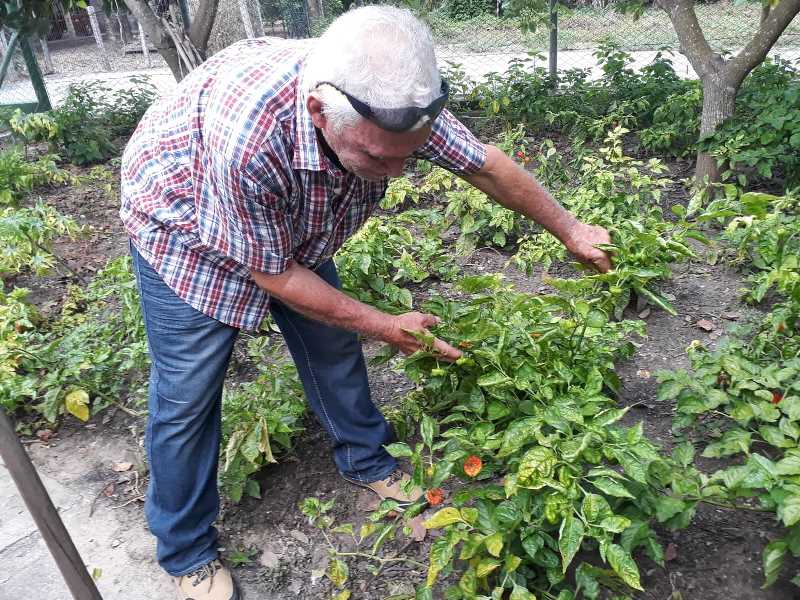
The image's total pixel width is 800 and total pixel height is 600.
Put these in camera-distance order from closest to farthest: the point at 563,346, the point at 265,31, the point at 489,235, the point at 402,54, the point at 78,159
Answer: the point at 402,54, the point at 563,346, the point at 489,235, the point at 78,159, the point at 265,31

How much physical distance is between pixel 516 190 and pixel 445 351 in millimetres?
561

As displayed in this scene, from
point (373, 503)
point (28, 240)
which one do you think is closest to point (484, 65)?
point (28, 240)

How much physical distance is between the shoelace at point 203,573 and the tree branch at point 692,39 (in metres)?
3.80

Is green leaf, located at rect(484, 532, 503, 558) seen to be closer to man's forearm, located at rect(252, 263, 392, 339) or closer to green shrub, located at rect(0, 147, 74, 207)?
man's forearm, located at rect(252, 263, 392, 339)

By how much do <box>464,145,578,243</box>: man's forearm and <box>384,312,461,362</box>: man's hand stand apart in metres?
0.47

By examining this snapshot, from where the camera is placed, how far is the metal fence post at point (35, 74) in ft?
24.0

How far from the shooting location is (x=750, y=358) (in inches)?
93.6

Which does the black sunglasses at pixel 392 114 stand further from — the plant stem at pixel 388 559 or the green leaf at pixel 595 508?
the plant stem at pixel 388 559

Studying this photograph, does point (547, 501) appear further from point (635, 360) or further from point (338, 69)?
point (635, 360)

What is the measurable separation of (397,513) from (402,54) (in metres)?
1.63

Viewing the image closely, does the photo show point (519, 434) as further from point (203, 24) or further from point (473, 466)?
point (203, 24)

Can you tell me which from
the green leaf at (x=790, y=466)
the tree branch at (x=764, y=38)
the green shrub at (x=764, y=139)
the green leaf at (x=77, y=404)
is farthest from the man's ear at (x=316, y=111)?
the tree branch at (x=764, y=38)

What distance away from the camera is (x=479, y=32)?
10484 millimetres

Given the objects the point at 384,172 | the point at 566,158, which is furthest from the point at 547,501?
the point at 566,158
